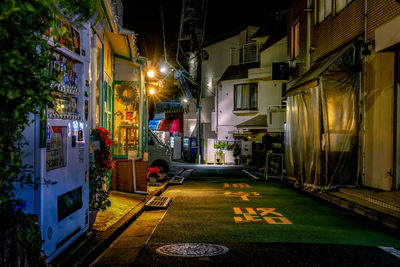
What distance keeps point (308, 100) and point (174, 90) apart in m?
37.7

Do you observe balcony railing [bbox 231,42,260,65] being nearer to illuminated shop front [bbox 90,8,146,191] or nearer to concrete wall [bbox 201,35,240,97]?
concrete wall [bbox 201,35,240,97]

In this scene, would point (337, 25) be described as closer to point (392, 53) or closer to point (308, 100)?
point (308, 100)

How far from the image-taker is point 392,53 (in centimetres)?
1099

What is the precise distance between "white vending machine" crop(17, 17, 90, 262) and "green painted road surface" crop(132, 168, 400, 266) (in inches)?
50.5

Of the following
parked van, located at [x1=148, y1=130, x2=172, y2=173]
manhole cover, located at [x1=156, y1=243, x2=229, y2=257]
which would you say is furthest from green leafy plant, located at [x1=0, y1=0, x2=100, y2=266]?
parked van, located at [x1=148, y1=130, x2=172, y2=173]

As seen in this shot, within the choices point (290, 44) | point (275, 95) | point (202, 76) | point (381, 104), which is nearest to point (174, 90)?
point (202, 76)

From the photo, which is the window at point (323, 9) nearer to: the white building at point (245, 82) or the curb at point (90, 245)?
the white building at point (245, 82)

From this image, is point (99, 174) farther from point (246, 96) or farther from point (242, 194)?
point (246, 96)

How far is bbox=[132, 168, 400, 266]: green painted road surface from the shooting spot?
5.59 meters

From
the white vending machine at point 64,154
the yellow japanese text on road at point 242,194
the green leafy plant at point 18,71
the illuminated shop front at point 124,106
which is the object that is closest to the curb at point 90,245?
the white vending machine at point 64,154

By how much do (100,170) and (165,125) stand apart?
38662mm

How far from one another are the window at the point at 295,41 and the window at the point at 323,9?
3254 mm

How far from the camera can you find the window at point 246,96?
111 feet

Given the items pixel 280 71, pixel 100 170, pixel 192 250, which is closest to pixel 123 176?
pixel 100 170
